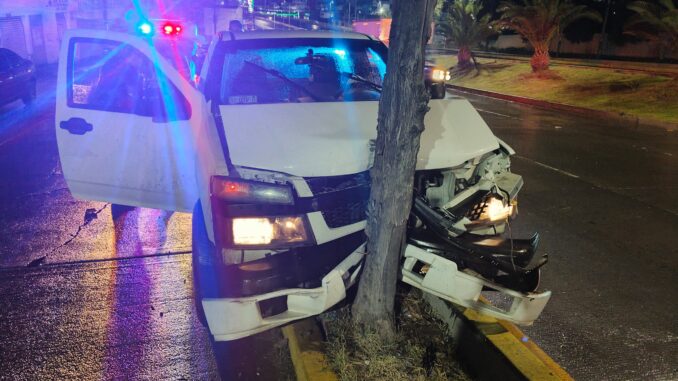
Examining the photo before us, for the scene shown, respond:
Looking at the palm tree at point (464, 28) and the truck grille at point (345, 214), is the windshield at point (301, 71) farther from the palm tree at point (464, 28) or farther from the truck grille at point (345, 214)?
the palm tree at point (464, 28)

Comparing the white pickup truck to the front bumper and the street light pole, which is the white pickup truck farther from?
the street light pole

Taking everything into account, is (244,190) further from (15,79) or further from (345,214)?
(15,79)

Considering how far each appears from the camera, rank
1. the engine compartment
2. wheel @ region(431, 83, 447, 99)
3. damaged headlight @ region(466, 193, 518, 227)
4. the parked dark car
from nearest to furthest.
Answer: the engine compartment
damaged headlight @ region(466, 193, 518, 227)
wheel @ region(431, 83, 447, 99)
the parked dark car

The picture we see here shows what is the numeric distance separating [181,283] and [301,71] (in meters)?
2.09

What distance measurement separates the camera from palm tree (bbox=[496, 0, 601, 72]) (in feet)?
62.5

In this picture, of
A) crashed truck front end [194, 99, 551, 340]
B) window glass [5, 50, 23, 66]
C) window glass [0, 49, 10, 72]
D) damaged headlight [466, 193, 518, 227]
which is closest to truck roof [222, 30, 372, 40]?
crashed truck front end [194, 99, 551, 340]

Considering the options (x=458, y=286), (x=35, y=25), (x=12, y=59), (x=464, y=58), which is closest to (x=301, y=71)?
(x=458, y=286)

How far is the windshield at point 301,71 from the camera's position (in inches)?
165

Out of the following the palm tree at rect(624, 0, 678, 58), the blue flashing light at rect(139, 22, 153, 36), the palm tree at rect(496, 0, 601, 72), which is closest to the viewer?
the blue flashing light at rect(139, 22, 153, 36)

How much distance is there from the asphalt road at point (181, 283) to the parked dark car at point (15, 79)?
18.2ft

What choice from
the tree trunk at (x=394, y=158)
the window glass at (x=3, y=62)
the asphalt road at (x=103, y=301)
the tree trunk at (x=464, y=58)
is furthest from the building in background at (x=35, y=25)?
the tree trunk at (x=394, y=158)

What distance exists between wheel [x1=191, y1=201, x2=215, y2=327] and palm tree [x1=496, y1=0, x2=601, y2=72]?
18625 millimetres

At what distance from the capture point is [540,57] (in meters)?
20.4

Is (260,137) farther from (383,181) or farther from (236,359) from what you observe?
(236,359)
